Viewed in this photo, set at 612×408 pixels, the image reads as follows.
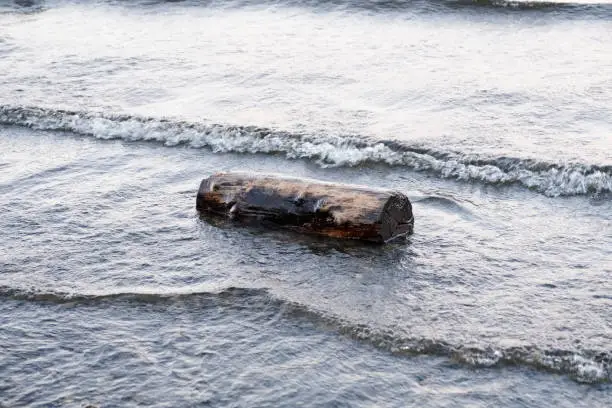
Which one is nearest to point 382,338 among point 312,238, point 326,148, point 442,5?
point 312,238

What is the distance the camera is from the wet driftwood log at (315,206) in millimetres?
6516

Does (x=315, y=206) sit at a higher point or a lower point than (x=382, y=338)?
higher

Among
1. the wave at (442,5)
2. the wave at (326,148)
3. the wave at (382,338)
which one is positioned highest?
the wave at (442,5)

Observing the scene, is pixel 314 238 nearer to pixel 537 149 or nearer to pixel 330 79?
pixel 537 149

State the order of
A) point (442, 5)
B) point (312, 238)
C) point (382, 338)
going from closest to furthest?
1. point (382, 338)
2. point (312, 238)
3. point (442, 5)

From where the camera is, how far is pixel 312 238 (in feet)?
21.9

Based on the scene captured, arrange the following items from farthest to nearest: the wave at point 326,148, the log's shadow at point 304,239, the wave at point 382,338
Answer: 1. the wave at point 326,148
2. the log's shadow at point 304,239
3. the wave at point 382,338

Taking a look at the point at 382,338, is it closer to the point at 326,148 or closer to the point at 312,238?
the point at 312,238

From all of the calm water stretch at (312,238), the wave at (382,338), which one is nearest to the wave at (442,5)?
the calm water stretch at (312,238)

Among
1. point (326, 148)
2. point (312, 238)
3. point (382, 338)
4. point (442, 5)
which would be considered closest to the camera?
point (382, 338)

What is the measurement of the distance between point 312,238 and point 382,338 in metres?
1.56

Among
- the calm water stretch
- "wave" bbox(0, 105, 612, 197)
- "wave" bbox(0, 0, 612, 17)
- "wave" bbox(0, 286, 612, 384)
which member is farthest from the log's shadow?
"wave" bbox(0, 0, 612, 17)

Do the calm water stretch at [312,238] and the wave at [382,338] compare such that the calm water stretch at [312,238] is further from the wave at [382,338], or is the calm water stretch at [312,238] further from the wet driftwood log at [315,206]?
the wet driftwood log at [315,206]

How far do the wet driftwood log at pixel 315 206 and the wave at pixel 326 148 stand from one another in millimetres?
1502
